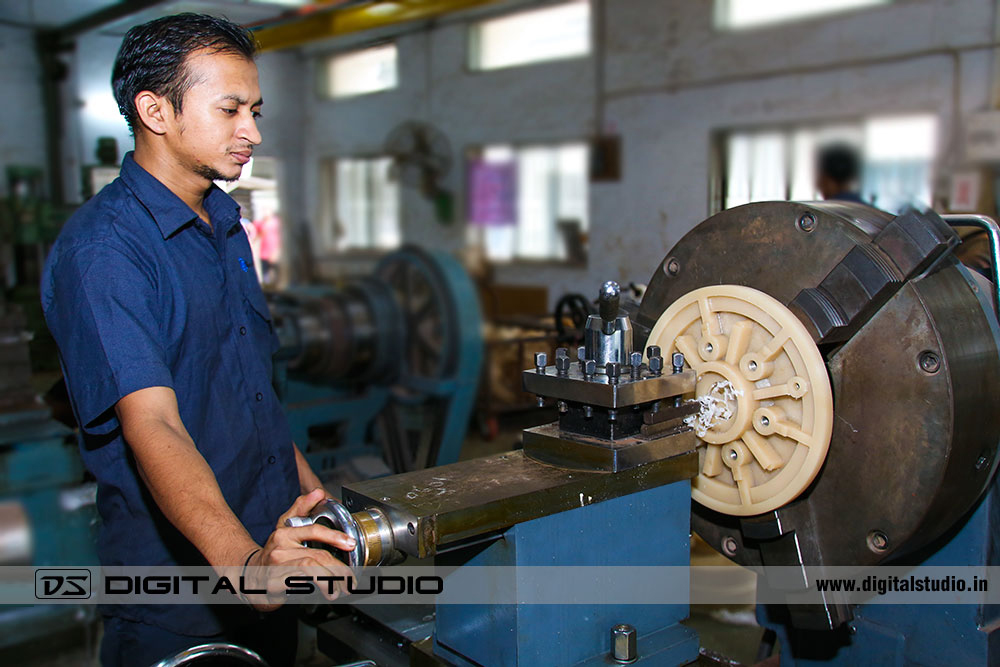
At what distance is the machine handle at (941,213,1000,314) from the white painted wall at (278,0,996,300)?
2.51ft

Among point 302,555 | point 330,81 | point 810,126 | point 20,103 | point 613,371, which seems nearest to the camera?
point 302,555

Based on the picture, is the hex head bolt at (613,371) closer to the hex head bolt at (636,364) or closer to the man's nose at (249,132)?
the hex head bolt at (636,364)

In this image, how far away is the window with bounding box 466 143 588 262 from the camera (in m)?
5.57

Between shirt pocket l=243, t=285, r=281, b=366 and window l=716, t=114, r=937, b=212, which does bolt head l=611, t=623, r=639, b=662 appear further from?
shirt pocket l=243, t=285, r=281, b=366

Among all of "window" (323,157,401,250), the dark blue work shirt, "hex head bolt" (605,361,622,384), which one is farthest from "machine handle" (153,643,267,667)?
"window" (323,157,401,250)

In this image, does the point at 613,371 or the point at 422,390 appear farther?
the point at 422,390

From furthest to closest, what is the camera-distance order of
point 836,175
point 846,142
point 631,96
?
point 631,96
point 846,142
point 836,175

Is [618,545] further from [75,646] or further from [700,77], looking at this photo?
[700,77]

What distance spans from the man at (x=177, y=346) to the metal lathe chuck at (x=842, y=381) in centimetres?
42

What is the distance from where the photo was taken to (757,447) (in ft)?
2.72

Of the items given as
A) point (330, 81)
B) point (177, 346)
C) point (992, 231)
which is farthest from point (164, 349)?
point (330, 81)

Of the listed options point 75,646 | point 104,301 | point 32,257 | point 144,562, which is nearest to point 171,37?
point 104,301

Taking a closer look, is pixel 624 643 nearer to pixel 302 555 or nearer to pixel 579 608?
pixel 579 608

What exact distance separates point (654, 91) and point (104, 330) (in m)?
4.59
